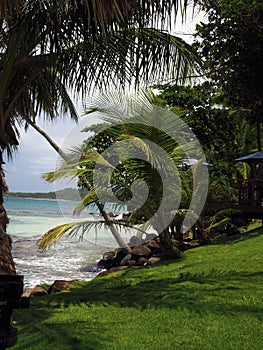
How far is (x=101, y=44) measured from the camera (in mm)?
6906

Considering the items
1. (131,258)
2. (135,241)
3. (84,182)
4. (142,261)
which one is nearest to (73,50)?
(84,182)

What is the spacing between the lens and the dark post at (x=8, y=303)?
8.66ft

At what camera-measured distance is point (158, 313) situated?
19.2 ft

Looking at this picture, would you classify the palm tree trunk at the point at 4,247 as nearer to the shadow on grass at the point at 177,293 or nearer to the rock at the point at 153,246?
the shadow on grass at the point at 177,293

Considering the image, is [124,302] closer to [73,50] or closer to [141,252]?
[73,50]

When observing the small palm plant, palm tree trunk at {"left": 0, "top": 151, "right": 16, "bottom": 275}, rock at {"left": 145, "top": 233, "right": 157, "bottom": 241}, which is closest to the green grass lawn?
palm tree trunk at {"left": 0, "top": 151, "right": 16, "bottom": 275}

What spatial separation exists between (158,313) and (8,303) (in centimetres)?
347

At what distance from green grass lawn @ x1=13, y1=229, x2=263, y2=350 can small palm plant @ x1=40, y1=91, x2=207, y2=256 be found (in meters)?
2.58

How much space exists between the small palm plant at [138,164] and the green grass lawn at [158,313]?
2580 mm

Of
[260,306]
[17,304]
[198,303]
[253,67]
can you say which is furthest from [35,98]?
[17,304]

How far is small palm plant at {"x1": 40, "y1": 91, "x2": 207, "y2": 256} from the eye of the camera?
1072cm

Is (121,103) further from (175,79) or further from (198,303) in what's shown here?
(198,303)

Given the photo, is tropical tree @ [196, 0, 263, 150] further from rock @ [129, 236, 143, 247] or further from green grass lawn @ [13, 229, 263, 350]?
rock @ [129, 236, 143, 247]

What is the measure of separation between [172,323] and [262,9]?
22.0 ft
